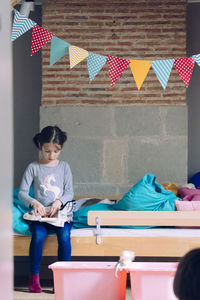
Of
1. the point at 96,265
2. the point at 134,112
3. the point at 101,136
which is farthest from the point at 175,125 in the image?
the point at 96,265

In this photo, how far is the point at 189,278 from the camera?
1202 mm

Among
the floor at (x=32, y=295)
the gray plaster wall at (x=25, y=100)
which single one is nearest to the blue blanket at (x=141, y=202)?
the floor at (x=32, y=295)

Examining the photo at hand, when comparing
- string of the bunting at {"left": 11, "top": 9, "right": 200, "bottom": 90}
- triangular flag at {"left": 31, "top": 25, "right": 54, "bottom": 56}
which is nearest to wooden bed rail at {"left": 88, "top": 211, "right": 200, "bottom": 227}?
string of the bunting at {"left": 11, "top": 9, "right": 200, "bottom": 90}

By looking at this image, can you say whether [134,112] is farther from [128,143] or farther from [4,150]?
[4,150]

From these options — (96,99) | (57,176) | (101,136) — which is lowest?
(57,176)

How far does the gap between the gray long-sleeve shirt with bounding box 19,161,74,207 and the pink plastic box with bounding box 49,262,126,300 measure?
2.93 feet

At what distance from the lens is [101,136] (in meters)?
4.62

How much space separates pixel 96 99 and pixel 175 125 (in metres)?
0.75

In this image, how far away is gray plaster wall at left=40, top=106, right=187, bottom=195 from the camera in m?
4.59

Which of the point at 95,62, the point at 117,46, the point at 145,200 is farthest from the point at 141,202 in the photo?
the point at 117,46

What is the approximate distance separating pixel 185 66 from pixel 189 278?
8.69 ft

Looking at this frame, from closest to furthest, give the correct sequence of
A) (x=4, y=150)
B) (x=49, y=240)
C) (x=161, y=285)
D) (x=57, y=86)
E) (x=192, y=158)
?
(x=4, y=150), (x=161, y=285), (x=49, y=240), (x=57, y=86), (x=192, y=158)

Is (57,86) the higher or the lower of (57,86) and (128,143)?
the higher

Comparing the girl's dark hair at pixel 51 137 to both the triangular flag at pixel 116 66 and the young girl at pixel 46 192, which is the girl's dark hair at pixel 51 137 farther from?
the triangular flag at pixel 116 66
